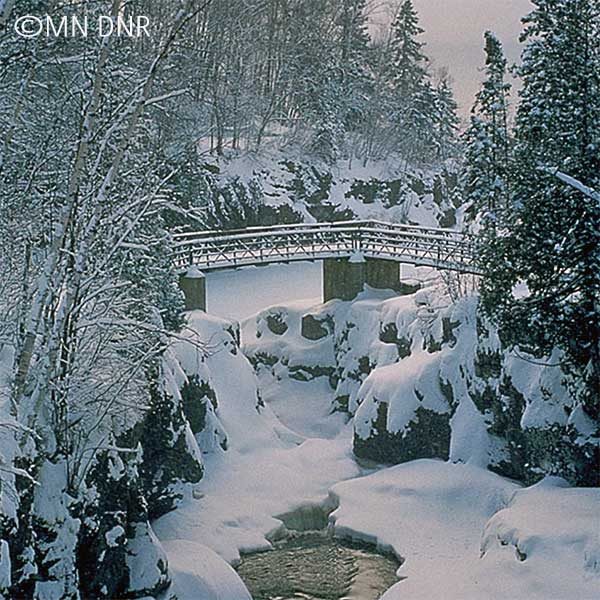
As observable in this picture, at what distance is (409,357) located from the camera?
2714 centimetres


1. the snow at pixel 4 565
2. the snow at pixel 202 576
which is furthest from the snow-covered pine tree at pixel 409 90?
the snow at pixel 4 565

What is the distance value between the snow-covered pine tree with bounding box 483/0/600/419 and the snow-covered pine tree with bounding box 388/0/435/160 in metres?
33.1

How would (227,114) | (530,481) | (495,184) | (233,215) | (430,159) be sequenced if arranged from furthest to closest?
(430,159) < (227,114) < (233,215) < (495,184) < (530,481)

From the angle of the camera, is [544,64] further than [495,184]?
No

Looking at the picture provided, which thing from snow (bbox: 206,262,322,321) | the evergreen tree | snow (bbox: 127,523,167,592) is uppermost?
the evergreen tree

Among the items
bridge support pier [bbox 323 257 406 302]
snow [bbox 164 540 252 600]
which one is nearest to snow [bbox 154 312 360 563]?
snow [bbox 164 540 252 600]

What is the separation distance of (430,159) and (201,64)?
19.2 meters

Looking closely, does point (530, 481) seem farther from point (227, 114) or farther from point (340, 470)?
point (227, 114)

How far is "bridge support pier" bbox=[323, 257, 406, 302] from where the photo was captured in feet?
107

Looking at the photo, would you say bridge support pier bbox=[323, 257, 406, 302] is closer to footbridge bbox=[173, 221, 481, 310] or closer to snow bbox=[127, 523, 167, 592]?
footbridge bbox=[173, 221, 481, 310]

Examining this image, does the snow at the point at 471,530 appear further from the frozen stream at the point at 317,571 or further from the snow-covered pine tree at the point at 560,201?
the snow-covered pine tree at the point at 560,201

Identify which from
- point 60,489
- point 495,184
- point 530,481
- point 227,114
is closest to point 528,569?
point 530,481

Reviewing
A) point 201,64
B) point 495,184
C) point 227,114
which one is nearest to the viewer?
point 495,184

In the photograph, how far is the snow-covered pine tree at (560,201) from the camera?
712 inches
